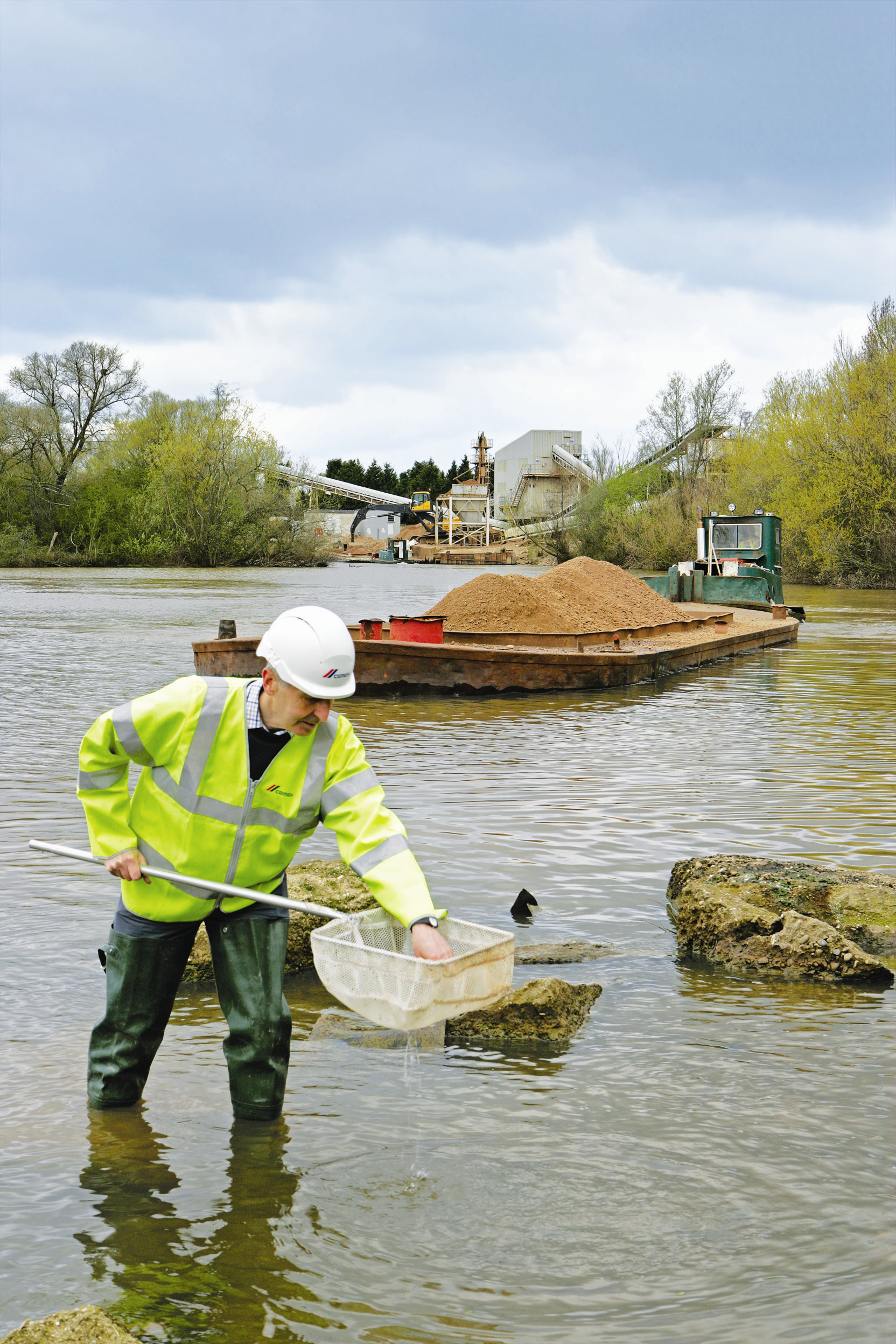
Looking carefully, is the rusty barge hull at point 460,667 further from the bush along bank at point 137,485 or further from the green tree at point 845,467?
the bush along bank at point 137,485

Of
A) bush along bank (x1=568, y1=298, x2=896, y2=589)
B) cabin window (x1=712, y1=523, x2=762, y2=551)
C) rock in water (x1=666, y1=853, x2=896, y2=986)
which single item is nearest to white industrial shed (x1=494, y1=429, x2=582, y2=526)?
bush along bank (x1=568, y1=298, x2=896, y2=589)

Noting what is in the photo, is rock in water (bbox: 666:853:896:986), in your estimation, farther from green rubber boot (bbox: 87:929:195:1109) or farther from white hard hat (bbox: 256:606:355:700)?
white hard hat (bbox: 256:606:355:700)

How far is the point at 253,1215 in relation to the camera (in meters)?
3.34

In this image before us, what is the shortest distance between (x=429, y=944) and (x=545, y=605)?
1414 centimetres

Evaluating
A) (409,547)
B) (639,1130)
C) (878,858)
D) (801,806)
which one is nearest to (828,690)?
(801,806)

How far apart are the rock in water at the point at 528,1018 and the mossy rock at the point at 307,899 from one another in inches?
30.4

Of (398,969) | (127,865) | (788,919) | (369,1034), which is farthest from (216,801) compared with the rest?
(788,919)

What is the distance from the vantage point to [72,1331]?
2531 millimetres

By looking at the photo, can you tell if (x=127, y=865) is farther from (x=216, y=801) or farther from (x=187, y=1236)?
(x=187, y=1236)

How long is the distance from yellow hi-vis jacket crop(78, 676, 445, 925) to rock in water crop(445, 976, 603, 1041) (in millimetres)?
1432

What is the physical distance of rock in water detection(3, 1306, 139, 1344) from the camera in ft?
8.25

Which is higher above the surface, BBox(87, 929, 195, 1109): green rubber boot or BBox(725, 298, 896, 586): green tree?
BBox(725, 298, 896, 586): green tree

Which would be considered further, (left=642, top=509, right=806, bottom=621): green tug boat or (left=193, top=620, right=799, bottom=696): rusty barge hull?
(left=642, top=509, right=806, bottom=621): green tug boat

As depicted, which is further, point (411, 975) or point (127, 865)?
point (127, 865)
